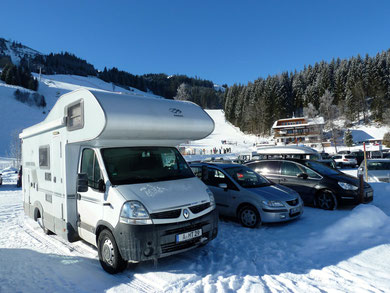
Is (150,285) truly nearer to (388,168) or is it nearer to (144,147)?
(144,147)

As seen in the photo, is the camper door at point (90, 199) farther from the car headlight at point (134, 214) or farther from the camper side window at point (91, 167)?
the car headlight at point (134, 214)

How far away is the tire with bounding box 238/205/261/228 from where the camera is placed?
6645 millimetres

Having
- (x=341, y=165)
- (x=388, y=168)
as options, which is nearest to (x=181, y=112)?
(x=388, y=168)

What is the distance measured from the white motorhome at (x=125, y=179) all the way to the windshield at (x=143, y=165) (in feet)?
0.06

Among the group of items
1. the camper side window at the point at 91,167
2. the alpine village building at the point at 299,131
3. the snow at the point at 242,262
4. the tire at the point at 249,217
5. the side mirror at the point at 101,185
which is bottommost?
the snow at the point at 242,262

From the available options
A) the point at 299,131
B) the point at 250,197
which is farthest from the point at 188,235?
the point at 299,131

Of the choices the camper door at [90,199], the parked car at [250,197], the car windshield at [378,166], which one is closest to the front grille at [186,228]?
the camper door at [90,199]

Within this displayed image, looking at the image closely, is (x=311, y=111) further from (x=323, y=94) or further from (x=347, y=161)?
(x=347, y=161)

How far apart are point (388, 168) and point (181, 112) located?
45.2ft

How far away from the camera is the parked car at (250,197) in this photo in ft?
21.4

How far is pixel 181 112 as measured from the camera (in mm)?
5410

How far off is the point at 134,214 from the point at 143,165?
1.16 meters

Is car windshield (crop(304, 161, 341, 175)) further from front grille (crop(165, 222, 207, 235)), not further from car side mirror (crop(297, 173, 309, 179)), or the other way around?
front grille (crop(165, 222, 207, 235))

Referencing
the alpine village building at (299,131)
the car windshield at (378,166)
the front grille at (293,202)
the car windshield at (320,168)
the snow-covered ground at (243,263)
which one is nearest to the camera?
the snow-covered ground at (243,263)
